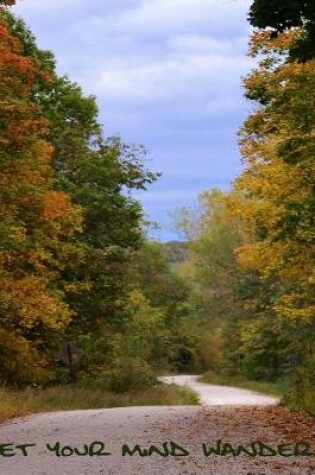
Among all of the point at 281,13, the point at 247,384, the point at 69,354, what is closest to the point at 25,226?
the point at 69,354

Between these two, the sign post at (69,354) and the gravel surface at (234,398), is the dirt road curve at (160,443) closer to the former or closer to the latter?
the sign post at (69,354)

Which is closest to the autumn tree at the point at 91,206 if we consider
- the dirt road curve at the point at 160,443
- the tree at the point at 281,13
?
the dirt road curve at the point at 160,443

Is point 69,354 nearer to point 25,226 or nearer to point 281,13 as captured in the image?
point 25,226

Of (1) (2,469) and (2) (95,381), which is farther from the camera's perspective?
(2) (95,381)

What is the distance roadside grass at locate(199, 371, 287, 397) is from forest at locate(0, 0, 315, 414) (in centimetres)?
125

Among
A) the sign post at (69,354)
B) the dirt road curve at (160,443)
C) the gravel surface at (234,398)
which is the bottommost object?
the gravel surface at (234,398)

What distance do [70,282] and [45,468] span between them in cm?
1927

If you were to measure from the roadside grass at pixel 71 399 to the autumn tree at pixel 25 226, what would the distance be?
56.7 inches

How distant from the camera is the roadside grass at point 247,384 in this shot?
4275cm

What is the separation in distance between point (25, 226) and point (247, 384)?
31.2 m

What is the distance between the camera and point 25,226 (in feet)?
79.9

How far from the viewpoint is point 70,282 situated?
3006 centimetres

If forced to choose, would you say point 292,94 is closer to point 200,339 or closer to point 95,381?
point 95,381

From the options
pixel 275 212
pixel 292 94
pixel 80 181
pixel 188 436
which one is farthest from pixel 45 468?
pixel 80 181
